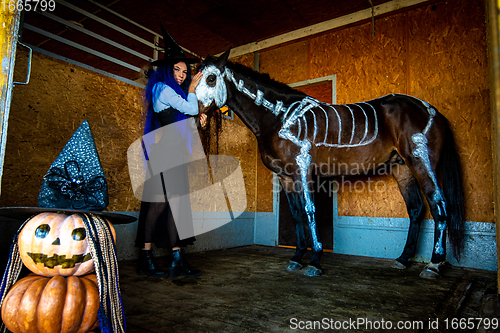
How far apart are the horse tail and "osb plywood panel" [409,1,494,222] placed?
42 centimetres

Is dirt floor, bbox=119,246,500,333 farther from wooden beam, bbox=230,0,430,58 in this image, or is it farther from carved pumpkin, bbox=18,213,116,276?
wooden beam, bbox=230,0,430,58

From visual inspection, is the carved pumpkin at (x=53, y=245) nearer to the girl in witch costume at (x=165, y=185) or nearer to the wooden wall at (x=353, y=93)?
the girl in witch costume at (x=165, y=185)

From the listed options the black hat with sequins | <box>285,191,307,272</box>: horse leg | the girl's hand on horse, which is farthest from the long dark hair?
<box>285,191,307,272</box>: horse leg

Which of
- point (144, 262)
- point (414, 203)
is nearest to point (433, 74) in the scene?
point (414, 203)

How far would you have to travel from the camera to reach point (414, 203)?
293cm

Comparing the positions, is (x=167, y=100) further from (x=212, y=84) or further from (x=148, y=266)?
(x=148, y=266)

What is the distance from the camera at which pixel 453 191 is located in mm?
2664

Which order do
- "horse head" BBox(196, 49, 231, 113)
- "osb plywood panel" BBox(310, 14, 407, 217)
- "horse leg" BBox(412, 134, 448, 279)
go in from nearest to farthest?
"horse leg" BBox(412, 134, 448, 279) < "horse head" BBox(196, 49, 231, 113) < "osb plywood panel" BBox(310, 14, 407, 217)

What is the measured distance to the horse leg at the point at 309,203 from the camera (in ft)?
8.00

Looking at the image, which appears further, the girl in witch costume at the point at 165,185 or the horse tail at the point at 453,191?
the horse tail at the point at 453,191

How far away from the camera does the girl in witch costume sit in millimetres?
2211

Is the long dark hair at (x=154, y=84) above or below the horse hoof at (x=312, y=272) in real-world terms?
above

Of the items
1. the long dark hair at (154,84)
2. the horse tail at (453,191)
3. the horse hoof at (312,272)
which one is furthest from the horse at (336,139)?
the long dark hair at (154,84)

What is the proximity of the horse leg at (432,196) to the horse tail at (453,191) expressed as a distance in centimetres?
15
